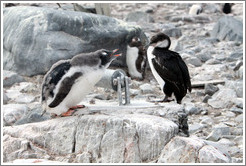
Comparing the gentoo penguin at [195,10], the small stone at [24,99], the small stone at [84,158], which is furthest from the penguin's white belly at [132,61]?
the gentoo penguin at [195,10]

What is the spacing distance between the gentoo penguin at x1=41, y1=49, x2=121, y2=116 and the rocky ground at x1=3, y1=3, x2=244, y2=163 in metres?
0.64

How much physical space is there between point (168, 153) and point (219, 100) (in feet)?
10.2

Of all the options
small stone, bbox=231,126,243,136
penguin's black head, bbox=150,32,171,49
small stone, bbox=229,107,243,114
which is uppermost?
penguin's black head, bbox=150,32,171,49

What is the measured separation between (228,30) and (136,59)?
373 cm

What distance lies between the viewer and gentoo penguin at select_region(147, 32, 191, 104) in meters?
4.50

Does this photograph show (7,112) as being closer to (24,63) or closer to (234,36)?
(24,63)

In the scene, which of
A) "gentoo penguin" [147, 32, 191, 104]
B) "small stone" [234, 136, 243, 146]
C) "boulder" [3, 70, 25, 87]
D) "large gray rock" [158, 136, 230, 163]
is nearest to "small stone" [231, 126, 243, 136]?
"small stone" [234, 136, 243, 146]

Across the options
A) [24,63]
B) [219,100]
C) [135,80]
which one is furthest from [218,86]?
[24,63]

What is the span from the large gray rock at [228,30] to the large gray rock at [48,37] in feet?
12.3

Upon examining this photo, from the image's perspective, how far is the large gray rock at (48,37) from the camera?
7199 mm

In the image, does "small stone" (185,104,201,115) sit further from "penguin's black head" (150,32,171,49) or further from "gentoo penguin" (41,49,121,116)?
"gentoo penguin" (41,49,121,116)

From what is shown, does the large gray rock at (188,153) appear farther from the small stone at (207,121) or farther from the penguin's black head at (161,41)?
the small stone at (207,121)

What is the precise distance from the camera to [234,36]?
1038 centimetres

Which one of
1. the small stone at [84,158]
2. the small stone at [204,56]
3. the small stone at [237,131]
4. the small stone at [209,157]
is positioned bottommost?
the small stone at [237,131]
